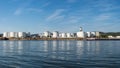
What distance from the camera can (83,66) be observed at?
26.1 metres

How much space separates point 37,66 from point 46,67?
1.24 metres

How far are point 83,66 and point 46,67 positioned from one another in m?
4.39

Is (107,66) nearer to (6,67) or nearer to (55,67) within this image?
(55,67)

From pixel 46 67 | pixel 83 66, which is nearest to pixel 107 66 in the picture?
pixel 83 66

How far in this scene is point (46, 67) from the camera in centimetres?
2542

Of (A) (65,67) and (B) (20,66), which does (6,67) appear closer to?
(B) (20,66)

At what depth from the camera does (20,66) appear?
2617cm

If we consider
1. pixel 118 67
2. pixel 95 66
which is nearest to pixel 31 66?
pixel 95 66

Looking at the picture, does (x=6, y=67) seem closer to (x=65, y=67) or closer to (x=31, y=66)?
(x=31, y=66)

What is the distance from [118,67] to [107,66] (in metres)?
1.40

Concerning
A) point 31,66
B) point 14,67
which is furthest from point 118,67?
point 14,67

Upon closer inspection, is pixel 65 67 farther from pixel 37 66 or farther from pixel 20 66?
pixel 20 66

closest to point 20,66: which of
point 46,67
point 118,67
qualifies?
point 46,67

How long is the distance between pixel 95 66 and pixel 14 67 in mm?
9482
